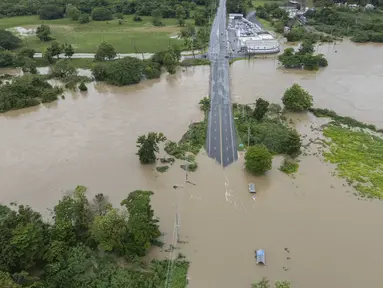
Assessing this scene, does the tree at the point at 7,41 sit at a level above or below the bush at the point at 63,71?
above

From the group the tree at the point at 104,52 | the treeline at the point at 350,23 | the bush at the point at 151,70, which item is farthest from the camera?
the treeline at the point at 350,23

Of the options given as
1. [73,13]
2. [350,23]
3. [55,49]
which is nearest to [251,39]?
[350,23]

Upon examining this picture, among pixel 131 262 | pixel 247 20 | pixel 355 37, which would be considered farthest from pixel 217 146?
pixel 247 20

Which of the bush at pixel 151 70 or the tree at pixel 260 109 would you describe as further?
the bush at pixel 151 70

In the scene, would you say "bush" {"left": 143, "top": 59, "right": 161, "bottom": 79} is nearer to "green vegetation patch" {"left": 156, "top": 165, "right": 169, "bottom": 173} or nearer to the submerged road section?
the submerged road section

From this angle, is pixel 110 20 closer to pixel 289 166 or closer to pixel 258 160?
pixel 258 160

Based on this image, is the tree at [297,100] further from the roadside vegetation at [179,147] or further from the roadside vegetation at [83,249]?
the roadside vegetation at [83,249]

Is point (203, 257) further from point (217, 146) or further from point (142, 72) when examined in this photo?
point (142, 72)

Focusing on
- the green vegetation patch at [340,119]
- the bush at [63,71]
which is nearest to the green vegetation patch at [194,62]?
the bush at [63,71]
